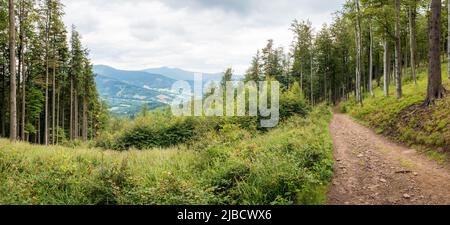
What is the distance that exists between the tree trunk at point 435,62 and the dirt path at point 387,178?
4064mm

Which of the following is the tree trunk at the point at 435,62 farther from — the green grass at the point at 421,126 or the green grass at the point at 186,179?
the green grass at the point at 186,179

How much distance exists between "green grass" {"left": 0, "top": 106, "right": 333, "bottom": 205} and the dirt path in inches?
19.7

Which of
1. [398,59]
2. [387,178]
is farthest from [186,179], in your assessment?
[398,59]

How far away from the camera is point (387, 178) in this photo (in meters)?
7.68

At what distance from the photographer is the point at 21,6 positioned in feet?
78.6

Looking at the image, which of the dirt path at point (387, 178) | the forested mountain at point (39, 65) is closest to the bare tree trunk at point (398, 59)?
the dirt path at point (387, 178)

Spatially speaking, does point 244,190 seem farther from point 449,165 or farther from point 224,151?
point 449,165

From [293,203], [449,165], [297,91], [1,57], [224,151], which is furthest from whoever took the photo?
[1,57]

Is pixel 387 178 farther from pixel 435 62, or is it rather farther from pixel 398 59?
pixel 398 59

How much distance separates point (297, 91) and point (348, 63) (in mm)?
25798

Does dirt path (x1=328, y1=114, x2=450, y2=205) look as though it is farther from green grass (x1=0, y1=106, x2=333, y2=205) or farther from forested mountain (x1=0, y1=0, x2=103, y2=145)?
forested mountain (x1=0, y1=0, x2=103, y2=145)
